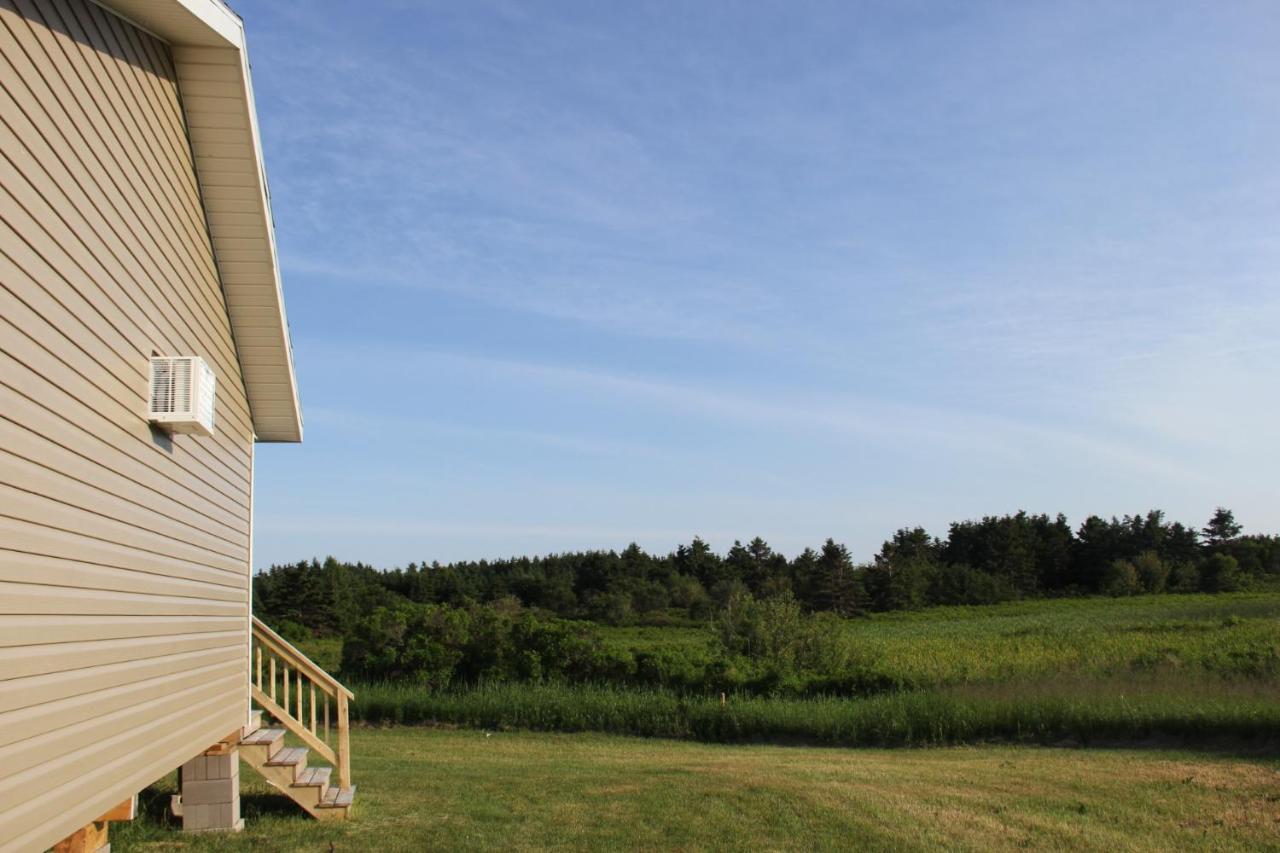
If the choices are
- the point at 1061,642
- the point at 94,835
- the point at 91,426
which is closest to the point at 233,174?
the point at 91,426

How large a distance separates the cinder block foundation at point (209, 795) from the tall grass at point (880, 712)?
12.2 metres

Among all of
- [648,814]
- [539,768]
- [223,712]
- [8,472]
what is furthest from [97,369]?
[539,768]

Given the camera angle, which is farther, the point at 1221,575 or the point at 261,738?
the point at 1221,575

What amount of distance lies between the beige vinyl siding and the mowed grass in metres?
2.71

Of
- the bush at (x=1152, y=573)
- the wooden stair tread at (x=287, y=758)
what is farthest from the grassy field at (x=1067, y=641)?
the wooden stair tread at (x=287, y=758)

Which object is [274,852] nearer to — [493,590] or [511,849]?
[511,849]

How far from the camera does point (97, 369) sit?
5.37 m

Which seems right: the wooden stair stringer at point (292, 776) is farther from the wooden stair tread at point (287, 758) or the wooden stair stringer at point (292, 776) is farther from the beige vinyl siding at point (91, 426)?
the beige vinyl siding at point (91, 426)

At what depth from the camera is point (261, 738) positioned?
9.66 m

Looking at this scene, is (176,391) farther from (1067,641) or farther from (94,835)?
(1067,641)

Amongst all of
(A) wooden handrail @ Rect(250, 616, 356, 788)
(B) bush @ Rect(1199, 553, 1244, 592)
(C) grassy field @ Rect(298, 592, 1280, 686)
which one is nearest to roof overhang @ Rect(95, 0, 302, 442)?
(A) wooden handrail @ Rect(250, 616, 356, 788)

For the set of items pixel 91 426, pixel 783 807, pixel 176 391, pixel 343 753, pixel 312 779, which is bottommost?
pixel 783 807

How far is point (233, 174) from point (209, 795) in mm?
5379

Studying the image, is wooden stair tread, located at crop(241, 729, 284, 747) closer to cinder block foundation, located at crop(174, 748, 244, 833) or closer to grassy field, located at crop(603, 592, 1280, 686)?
cinder block foundation, located at crop(174, 748, 244, 833)
